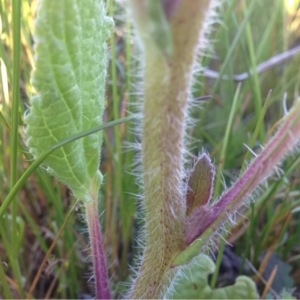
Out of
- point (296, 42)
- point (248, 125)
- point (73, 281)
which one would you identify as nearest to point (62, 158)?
point (73, 281)

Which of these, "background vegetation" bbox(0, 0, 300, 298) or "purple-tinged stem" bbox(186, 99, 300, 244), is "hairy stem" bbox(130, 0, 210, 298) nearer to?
"purple-tinged stem" bbox(186, 99, 300, 244)

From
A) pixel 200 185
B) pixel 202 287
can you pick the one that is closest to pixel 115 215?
pixel 202 287

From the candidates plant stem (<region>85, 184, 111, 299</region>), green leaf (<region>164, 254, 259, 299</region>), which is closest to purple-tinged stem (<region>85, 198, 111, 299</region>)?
plant stem (<region>85, 184, 111, 299</region>)

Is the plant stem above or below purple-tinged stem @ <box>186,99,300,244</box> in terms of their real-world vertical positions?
below

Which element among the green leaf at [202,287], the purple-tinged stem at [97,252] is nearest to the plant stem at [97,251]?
the purple-tinged stem at [97,252]

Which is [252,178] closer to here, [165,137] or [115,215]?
[165,137]

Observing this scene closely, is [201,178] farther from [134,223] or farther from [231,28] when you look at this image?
[231,28]
